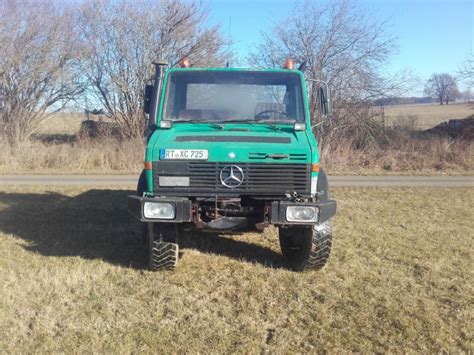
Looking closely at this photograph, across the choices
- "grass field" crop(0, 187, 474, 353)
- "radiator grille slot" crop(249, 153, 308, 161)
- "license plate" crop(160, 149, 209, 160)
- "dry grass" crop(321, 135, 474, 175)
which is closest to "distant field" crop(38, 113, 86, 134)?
"dry grass" crop(321, 135, 474, 175)

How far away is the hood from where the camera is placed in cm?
441

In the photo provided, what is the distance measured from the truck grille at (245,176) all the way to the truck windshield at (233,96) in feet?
2.77

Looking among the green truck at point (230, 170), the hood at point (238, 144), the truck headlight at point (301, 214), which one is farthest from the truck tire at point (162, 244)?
the truck headlight at point (301, 214)

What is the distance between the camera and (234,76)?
5320 mm

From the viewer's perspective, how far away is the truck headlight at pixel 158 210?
4344mm

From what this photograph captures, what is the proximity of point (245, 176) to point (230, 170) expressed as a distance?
16cm

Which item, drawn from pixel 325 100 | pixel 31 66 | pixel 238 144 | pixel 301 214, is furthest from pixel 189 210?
pixel 31 66

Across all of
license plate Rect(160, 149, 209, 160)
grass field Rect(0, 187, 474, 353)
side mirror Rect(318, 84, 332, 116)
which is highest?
side mirror Rect(318, 84, 332, 116)

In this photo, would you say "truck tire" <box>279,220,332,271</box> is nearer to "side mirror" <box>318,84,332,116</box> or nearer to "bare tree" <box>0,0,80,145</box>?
"side mirror" <box>318,84,332,116</box>

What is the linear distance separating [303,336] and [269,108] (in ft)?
8.44

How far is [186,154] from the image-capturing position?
174 inches

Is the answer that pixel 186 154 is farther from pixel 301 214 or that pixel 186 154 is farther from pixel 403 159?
pixel 403 159

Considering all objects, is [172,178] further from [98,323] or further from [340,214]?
[340,214]

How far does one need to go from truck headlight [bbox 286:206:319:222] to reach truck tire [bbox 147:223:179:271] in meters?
1.26
